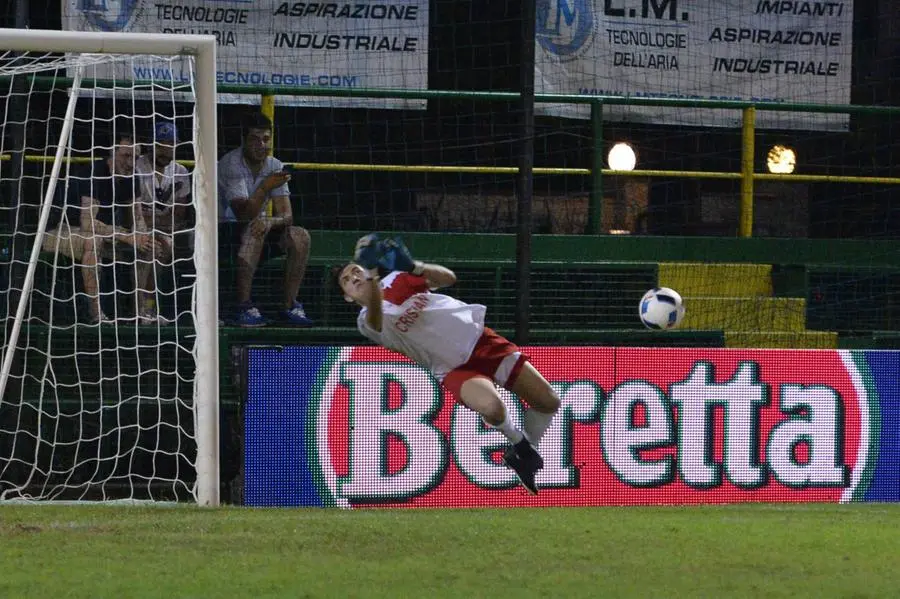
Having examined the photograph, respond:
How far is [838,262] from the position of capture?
14.8 metres

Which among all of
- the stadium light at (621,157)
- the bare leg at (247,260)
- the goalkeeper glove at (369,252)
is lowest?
the bare leg at (247,260)

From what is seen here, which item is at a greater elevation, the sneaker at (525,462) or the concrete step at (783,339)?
the concrete step at (783,339)

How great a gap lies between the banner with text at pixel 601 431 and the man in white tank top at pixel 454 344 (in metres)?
1.15

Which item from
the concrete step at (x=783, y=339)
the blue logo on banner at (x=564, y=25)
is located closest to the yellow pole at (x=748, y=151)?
the concrete step at (x=783, y=339)

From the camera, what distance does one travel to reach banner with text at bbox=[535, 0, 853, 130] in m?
14.4

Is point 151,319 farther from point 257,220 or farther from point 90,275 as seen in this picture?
point 257,220

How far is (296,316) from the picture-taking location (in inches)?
473

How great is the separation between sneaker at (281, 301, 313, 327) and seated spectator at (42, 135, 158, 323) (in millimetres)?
1143

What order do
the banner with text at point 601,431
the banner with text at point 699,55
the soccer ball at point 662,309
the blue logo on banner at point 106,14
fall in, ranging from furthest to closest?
the banner with text at point 699,55, the blue logo on banner at point 106,14, the soccer ball at point 662,309, the banner with text at point 601,431

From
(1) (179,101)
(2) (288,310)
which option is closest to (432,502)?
(2) (288,310)

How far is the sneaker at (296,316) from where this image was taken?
12.0 meters

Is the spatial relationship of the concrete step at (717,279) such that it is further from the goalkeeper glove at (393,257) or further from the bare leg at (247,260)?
the goalkeeper glove at (393,257)

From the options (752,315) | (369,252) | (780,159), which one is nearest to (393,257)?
(369,252)

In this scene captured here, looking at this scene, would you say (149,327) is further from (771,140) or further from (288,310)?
(771,140)
